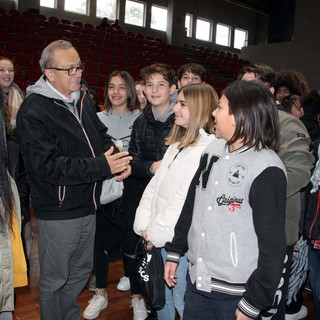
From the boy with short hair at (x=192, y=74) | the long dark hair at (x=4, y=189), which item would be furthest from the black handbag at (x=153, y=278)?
the boy with short hair at (x=192, y=74)

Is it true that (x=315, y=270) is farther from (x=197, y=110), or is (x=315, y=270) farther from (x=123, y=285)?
(x=123, y=285)

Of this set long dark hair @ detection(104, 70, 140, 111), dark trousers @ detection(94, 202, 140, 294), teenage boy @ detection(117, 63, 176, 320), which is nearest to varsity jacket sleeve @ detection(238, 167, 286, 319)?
teenage boy @ detection(117, 63, 176, 320)

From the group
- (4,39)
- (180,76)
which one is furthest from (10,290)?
(4,39)

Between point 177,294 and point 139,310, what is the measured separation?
24.0 inches

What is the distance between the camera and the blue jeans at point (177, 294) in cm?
199

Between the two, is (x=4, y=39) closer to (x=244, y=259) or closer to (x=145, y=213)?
(x=145, y=213)

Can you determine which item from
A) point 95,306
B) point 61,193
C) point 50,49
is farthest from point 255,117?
point 95,306

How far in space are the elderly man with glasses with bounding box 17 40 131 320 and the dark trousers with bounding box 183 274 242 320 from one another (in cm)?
77

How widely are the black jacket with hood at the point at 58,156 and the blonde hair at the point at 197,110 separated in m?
0.48

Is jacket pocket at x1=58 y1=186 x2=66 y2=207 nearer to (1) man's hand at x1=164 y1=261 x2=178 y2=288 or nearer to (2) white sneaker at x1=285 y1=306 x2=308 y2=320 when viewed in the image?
(1) man's hand at x1=164 y1=261 x2=178 y2=288

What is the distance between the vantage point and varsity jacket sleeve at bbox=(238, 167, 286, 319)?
49.1 inches

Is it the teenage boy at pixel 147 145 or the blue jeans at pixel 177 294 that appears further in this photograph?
the teenage boy at pixel 147 145

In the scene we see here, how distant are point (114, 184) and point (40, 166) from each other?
62cm

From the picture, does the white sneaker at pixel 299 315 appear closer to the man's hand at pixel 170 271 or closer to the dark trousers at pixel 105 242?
the dark trousers at pixel 105 242
